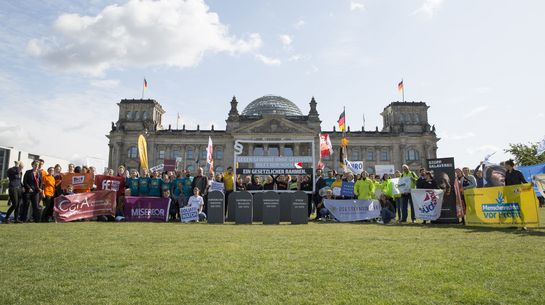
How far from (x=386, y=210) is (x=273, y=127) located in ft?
202

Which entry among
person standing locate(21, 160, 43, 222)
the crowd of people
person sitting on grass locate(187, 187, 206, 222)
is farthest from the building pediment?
person standing locate(21, 160, 43, 222)

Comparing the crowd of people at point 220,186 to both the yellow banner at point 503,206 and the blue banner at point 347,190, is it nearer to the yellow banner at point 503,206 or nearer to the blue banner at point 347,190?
the blue banner at point 347,190

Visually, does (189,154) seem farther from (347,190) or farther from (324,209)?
(324,209)

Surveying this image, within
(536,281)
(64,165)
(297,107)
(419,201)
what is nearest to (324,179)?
(419,201)

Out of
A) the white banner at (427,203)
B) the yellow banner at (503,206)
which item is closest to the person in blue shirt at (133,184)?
the white banner at (427,203)

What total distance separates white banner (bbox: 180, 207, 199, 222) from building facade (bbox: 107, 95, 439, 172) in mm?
60298

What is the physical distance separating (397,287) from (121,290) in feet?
11.6

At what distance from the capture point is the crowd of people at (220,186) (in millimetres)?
14242

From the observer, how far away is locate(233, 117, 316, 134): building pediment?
76.4 meters

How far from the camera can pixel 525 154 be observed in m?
47.2

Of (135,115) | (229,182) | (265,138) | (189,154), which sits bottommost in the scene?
(229,182)

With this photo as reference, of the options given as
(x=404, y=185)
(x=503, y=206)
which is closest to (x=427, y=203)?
(x=404, y=185)

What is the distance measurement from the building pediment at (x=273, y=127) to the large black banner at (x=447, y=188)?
61.1 m

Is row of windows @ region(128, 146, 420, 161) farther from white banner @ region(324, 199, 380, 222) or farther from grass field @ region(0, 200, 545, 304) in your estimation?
grass field @ region(0, 200, 545, 304)
